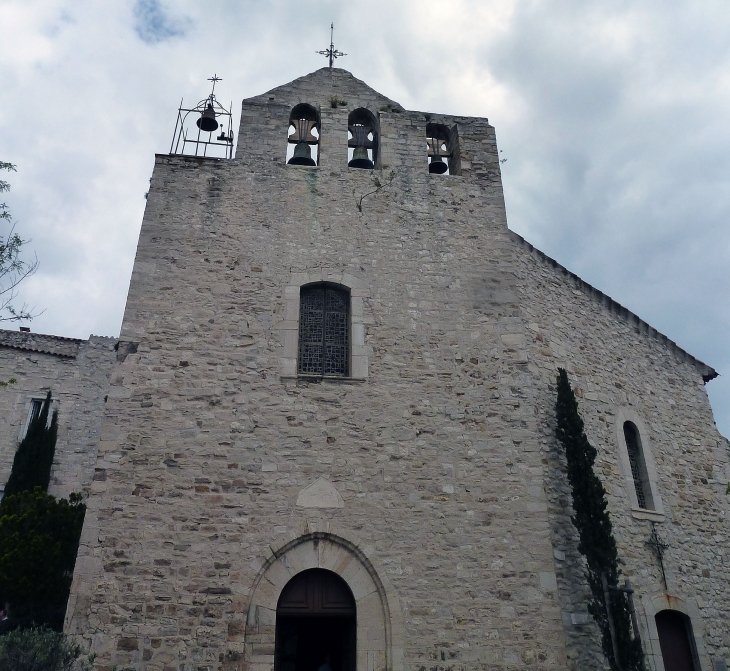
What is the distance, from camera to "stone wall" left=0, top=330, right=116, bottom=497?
15.4 m

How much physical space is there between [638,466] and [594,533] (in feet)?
9.57

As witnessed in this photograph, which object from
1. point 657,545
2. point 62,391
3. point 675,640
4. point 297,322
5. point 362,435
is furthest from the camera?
point 62,391

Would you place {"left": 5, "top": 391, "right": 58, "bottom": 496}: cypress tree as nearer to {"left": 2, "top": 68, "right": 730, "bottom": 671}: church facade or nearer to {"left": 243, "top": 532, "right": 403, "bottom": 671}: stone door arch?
{"left": 2, "top": 68, "right": 730, "bottom": 671}: church facade

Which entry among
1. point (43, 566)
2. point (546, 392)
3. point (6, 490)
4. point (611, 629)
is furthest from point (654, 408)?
point (6, 490)

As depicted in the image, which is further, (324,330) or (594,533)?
(324,330)

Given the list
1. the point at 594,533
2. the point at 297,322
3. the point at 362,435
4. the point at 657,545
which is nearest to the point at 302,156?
the point at 297,322

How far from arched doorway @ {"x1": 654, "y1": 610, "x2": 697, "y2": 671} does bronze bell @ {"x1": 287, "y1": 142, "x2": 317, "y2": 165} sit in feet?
29.4

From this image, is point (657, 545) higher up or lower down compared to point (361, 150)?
lower down

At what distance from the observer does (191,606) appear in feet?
23.8

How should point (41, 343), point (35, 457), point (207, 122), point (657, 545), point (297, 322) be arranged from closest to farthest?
point (297, 322) → point (657, 545) → point (207, 122) → point (35, 457) → point (41, 343)

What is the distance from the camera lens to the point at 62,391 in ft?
53.6

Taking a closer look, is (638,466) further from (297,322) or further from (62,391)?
(62,391)

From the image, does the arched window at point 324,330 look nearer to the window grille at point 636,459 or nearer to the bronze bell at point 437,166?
the bronze bell at point 437,166

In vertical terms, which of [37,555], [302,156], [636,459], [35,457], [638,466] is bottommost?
[37,555]
